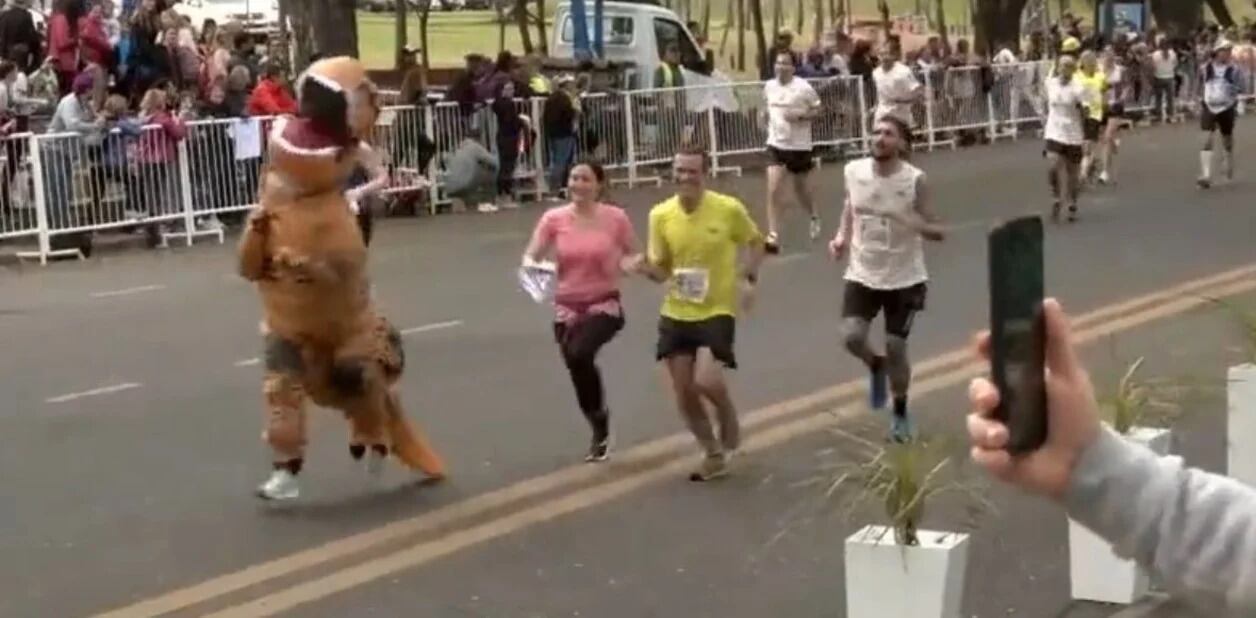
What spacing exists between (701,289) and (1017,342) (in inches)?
312

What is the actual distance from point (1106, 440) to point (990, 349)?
0.56 ft

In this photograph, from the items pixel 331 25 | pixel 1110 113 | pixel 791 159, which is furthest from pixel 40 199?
pixel 1110 113

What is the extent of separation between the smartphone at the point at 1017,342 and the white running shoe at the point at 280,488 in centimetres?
744

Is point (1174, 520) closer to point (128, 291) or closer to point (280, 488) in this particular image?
point (280, 488)

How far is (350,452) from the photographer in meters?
10.5

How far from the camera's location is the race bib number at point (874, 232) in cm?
1097

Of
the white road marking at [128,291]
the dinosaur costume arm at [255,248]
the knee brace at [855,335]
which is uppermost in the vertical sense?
the dinosaur costume arm at [255,248]

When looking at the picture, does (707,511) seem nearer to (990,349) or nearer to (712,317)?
(712,317)

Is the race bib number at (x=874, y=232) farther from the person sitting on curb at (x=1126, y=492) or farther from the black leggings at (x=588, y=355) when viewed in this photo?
the person sitting on curb at (x=1126, y=492)

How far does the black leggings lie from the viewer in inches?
407

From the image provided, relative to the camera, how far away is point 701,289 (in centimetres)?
1029

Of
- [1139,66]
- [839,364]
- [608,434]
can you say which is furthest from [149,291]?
[1139,66]

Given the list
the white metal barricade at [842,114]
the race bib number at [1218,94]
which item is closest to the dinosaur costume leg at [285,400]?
the race bib number at [1218,94]

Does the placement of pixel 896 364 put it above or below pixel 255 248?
below
